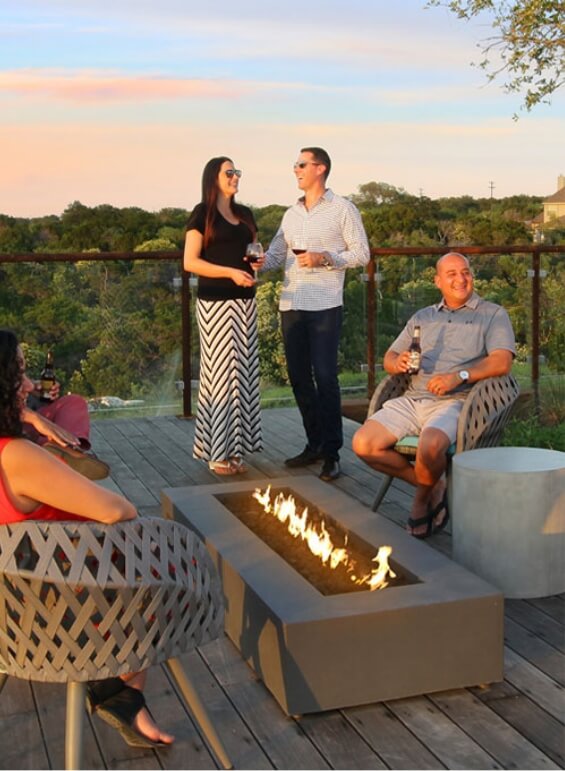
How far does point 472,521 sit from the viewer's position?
4121mm

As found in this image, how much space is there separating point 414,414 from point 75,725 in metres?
2.57

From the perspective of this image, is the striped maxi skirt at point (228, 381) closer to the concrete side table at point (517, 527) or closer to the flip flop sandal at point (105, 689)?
the concrete side table at point (517, 527)

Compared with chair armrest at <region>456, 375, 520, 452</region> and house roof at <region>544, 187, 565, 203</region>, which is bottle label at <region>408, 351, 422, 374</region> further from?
house roof at <region>544, 187, 565, 203</region>

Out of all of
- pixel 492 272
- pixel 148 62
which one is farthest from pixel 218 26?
pixel 492 272

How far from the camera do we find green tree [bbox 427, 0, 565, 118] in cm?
→ 1223

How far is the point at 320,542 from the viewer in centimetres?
387

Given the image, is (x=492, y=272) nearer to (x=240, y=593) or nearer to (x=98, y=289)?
(x=98, y=289)

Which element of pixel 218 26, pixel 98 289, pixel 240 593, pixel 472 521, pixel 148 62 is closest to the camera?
pixel 240 593

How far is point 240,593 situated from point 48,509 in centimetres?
94

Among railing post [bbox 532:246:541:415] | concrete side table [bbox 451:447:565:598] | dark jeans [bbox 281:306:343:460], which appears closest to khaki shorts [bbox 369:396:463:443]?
concrete side table [bbox 451:447:565:598]

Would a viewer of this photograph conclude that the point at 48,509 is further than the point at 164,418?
No

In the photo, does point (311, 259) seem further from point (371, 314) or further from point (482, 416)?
point (371, 314)

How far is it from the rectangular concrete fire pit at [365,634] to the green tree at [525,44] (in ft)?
32.8

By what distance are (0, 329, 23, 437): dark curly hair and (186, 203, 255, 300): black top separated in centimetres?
324
